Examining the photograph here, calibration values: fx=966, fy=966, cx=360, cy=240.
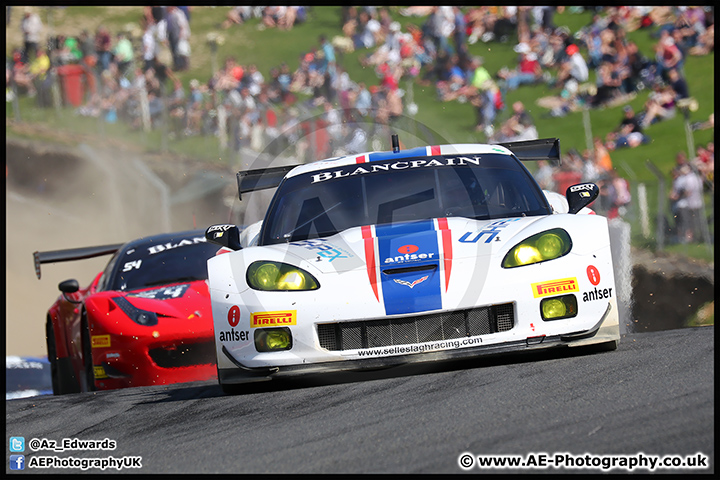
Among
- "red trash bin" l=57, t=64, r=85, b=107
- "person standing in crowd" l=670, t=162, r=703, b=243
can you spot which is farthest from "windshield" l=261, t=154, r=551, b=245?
"red trash bin" l=57, t=64, r=85, b=107

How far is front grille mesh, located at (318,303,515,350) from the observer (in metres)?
4.52

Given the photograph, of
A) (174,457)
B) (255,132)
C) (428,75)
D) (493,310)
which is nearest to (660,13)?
(428,75)

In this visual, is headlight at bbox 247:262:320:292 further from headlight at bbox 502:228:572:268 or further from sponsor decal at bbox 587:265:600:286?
sponsor decal at bbox 587:265:600:286

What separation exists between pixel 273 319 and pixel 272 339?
0.10 meters

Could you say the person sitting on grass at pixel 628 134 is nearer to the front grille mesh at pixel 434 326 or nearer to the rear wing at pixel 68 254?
the rear wing at pixel 68 254

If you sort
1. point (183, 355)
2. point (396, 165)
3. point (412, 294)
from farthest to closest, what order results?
point (183, 355) < point (396, 165) < point (412, 294)

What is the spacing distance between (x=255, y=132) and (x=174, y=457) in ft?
39.8

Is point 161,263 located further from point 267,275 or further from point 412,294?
point 412,294

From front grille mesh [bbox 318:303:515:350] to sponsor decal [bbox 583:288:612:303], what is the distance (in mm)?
388

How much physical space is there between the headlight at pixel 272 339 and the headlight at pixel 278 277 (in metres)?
0.21

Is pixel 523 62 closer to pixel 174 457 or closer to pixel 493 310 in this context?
pixel 493 310

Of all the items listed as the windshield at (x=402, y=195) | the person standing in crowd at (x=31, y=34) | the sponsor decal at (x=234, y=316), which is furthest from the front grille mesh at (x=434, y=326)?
the person standing in crowd at (x=31, y=34)

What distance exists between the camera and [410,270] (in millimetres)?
4629

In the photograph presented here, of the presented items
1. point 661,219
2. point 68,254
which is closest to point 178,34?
point 661,219
